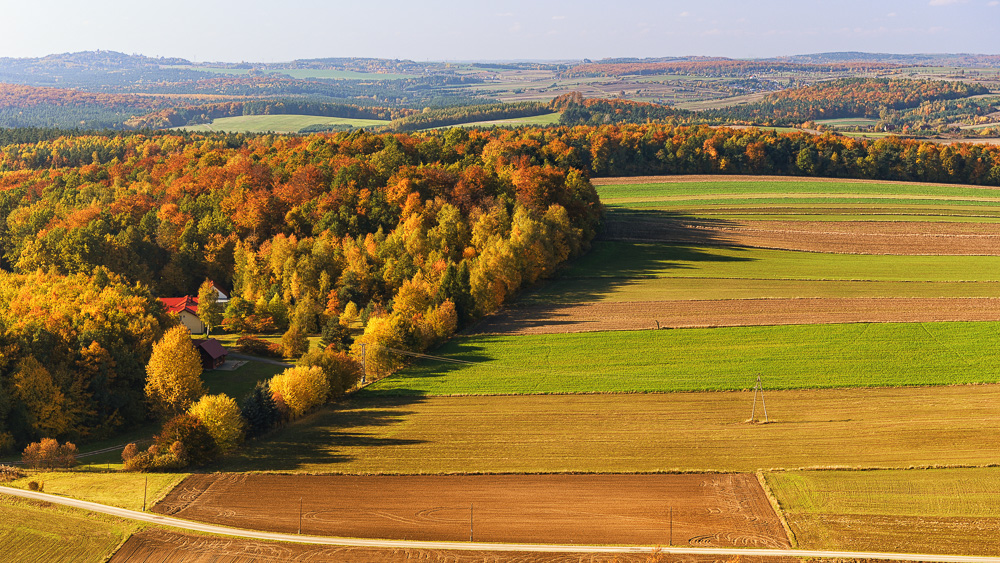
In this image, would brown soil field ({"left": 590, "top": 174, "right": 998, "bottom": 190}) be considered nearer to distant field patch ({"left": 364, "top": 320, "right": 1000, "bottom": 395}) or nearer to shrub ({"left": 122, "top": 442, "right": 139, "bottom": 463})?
distant field patch ({"left": 364, "top": 320, "right": 1000, "bottom": 395})

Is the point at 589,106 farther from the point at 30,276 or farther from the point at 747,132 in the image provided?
the point at 30,276

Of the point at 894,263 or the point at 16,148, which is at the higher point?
the point at 16,148

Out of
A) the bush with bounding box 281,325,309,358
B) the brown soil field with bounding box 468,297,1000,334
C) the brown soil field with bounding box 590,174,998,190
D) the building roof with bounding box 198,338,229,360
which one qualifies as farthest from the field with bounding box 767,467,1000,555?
the brown soil field with bounding box 590,174,998,190

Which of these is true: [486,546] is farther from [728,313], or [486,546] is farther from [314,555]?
[728,313]

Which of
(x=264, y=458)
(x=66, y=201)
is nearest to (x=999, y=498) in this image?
(x=264, y=458)

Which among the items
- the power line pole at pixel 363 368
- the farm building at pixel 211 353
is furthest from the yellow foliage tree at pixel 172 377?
the power line pole at pixel 363 368
